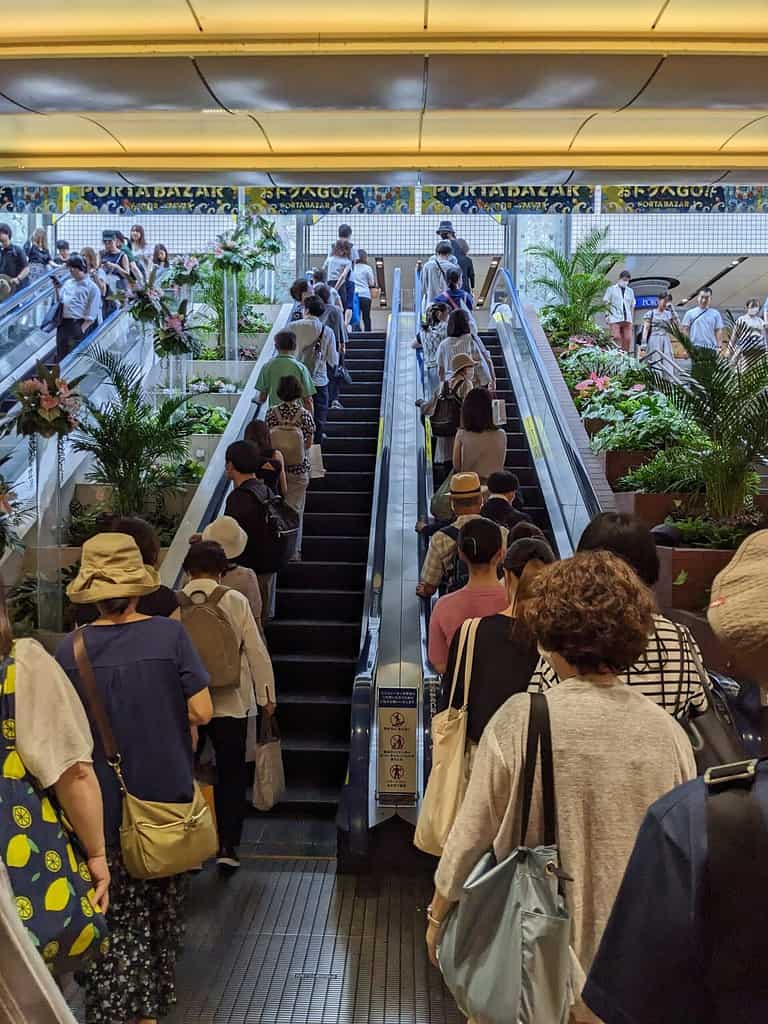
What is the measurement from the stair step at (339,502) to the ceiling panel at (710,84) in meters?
4.50

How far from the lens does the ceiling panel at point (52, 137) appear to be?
887 centimetres

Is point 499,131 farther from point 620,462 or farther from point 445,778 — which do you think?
point 445,778

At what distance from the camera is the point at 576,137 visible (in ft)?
29.7

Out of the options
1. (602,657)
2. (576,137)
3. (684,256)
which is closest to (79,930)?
(602,657)

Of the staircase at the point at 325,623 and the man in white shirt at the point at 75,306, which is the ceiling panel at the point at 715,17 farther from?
the man in white shirt at the point at 75,306

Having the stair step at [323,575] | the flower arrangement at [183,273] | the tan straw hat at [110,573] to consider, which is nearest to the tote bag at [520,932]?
the tan straw hat at [110,573]

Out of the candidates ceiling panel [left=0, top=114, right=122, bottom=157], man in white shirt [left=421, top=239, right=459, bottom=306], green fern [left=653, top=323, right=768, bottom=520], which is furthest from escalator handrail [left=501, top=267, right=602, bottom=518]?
ceiling panel [left=0, top=114, right=122, bottom=157]

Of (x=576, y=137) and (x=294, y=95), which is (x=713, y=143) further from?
(x=294, y=95)

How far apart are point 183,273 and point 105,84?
613 cm

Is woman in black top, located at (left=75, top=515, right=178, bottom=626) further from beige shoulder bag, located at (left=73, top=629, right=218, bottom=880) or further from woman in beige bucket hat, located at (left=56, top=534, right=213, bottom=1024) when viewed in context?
beige shoulder bag, located at (left=73, top=629, right=218, bottom=880)

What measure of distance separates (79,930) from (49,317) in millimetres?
10367

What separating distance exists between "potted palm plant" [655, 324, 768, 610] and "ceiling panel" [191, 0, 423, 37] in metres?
2.99

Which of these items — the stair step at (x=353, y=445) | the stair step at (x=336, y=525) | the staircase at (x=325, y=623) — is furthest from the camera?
the stair step at (x=353, y=445)

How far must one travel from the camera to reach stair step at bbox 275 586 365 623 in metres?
8.70
